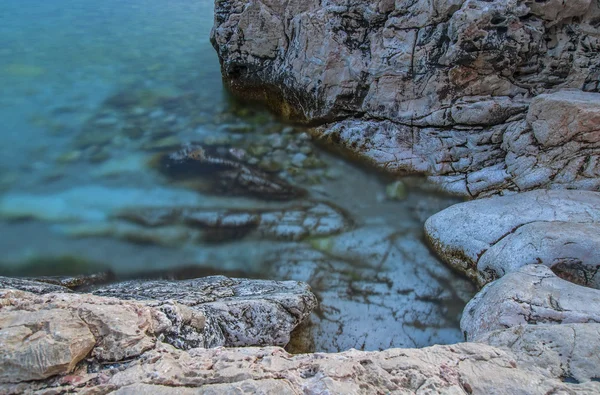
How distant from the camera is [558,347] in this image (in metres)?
2.33

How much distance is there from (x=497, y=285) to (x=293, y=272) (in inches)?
80.4

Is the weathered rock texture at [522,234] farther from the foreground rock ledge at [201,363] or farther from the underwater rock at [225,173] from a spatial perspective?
the underwater rock at [225,173]

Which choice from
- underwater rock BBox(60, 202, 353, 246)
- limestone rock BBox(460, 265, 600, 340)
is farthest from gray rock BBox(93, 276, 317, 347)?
limestone rock BBox(460, 265, 600, 340)

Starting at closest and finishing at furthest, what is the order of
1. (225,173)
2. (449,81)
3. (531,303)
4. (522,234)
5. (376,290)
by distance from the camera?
1. (531,303)
2. (522,234)
3. (376,290)
4. (449,81)
5. (225,173)

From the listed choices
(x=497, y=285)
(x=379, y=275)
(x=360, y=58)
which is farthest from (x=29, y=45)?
(x=497, y=285)

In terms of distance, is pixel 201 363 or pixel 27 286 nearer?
pixel 201 363

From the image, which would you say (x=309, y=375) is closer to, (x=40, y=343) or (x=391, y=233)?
(x=40, y=343)

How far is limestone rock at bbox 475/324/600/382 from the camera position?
2193mm

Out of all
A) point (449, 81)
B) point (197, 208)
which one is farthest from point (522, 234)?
point (197, 208)

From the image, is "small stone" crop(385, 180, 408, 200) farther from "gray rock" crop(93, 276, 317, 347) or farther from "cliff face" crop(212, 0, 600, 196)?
"gray rock" crop(93, 276, 317, 347)

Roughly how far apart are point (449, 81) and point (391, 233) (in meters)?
2.03

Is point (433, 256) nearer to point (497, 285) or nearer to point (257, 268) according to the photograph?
point (497, 285)

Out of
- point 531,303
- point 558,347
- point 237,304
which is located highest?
point 558,347

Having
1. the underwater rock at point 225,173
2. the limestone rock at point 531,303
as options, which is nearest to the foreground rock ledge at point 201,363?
the limestone rock at point 531,303
